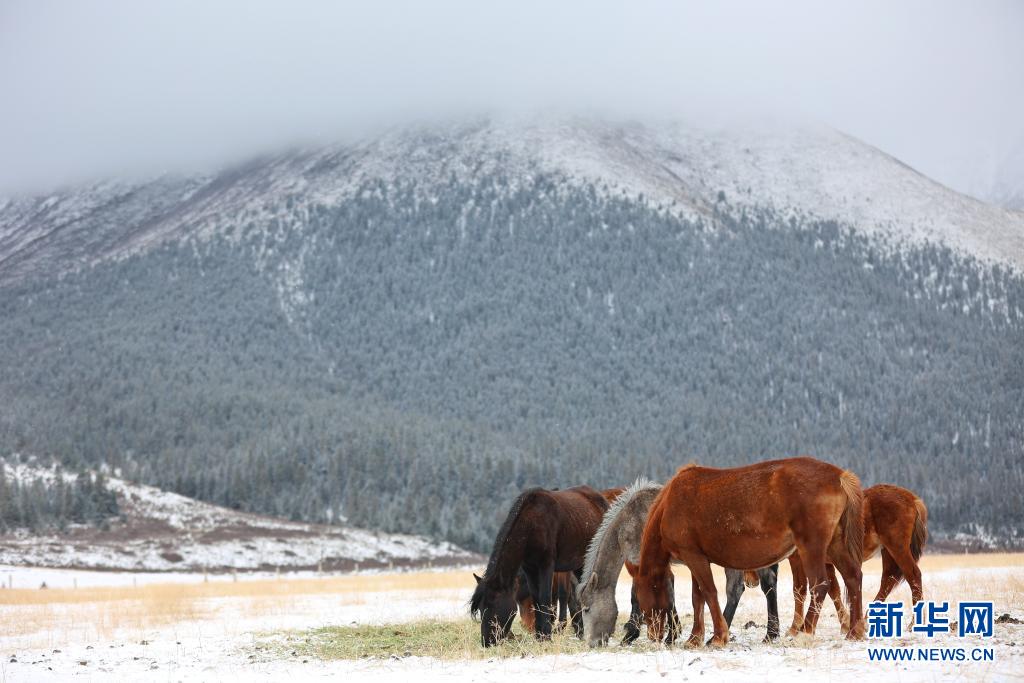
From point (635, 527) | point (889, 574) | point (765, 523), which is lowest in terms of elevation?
point (889, 574)

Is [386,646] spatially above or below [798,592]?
below

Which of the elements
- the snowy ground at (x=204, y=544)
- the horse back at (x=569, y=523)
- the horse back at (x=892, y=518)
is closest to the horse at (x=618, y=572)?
the horse back at (x=569, y=523)

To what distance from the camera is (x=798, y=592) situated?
12.2 meters

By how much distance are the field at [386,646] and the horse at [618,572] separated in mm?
336

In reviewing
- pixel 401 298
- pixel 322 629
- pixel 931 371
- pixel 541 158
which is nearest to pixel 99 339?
pixel 401 298

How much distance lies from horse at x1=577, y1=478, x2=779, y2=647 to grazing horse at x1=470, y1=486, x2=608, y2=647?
73 cm

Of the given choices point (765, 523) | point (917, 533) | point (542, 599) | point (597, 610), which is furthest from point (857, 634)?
point (542, 599)

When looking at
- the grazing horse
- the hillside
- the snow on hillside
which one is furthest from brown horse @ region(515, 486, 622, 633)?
the hillside

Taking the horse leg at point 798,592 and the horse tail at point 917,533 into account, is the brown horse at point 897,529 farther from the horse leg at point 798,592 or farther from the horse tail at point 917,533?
the horse leg at point 798,592

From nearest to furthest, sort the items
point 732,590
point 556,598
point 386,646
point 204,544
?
point 732,590, point 386,646, point 556,598, point 204,544

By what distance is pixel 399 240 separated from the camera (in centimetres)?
18312

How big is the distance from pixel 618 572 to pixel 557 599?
296 cm

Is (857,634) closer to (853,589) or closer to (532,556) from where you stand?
(853,589)

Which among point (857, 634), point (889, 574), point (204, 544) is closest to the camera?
point (857, 634)
